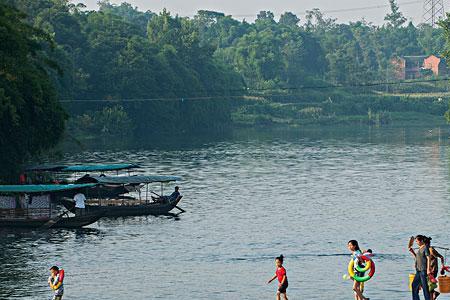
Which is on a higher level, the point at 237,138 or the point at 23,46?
the point at 23,46

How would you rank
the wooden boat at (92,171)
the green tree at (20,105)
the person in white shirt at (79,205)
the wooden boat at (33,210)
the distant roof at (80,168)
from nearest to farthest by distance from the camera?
the wooden boat at (33,210) → the person in white shirt at (79,205) → the green tree at (20,105) → the distant roof at (80,168) → the wooden boat at (92,171)

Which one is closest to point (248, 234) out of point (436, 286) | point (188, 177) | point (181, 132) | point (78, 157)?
point (436, 286)

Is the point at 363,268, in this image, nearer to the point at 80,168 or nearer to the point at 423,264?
the point at 423,264

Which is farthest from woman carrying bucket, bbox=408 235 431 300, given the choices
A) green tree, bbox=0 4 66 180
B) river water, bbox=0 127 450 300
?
green tree, bbox=0 4 66 180

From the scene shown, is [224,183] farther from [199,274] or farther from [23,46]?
[199,274]

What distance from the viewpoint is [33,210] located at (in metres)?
71.1

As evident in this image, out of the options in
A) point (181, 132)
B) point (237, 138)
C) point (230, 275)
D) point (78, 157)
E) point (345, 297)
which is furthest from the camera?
point (181, 132)

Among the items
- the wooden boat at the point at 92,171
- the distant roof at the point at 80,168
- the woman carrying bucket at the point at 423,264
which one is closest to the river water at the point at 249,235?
the wooden boat at the point at 92,171

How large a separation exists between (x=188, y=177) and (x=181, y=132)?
277 feet

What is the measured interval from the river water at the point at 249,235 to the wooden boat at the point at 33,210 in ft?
2.76

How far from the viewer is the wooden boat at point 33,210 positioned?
A: 228ft

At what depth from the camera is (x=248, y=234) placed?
72.0m

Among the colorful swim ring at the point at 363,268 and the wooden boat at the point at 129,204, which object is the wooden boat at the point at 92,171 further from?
the colorful swim ring at the point at 363,268

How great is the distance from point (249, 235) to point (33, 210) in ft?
47.8
